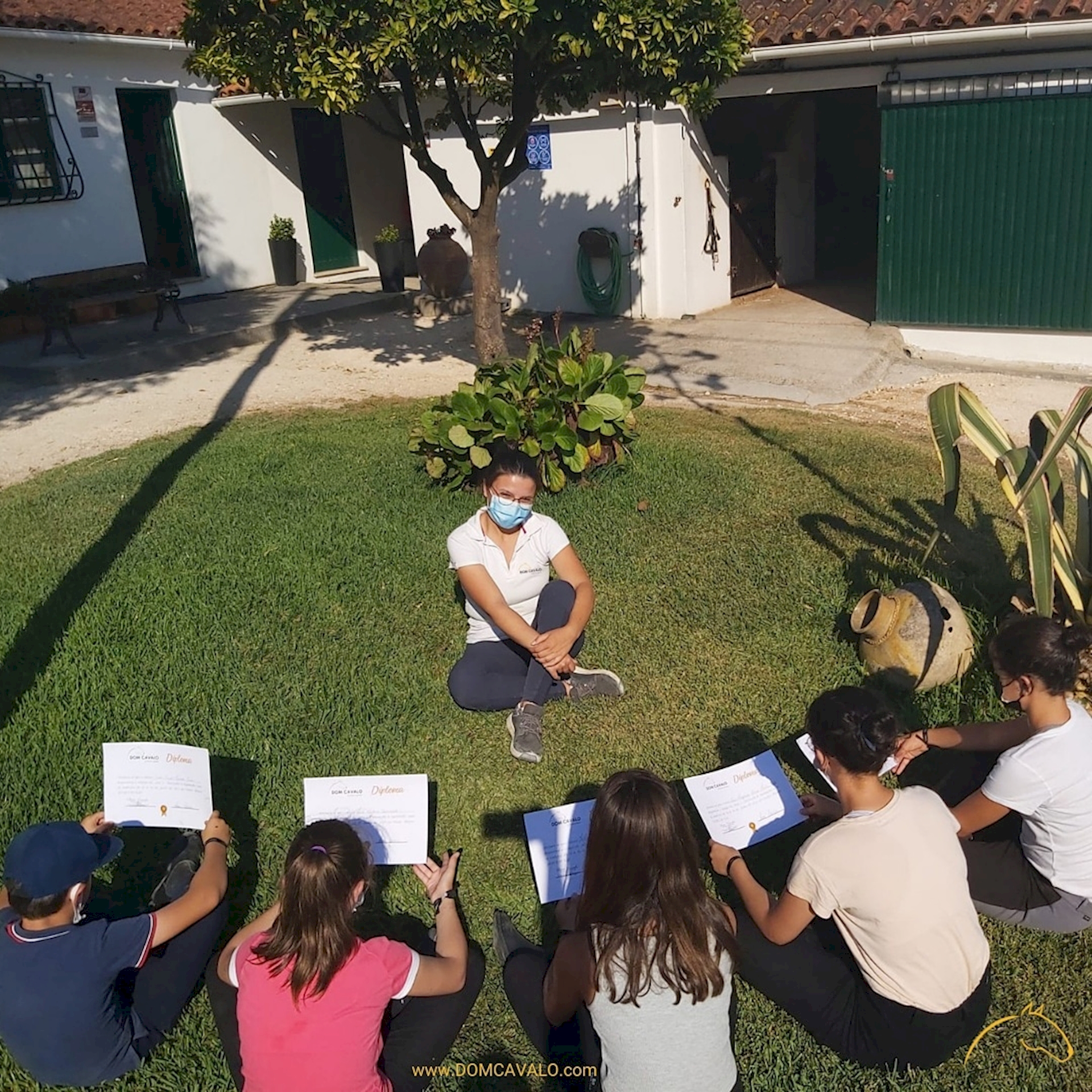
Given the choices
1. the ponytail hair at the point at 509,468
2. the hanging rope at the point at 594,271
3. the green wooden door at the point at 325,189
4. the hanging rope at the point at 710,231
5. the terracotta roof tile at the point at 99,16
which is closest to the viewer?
the ponytail hair at the point at 509,468

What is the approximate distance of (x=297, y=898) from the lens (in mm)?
2631

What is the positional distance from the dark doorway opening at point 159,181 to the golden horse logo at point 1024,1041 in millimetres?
14539

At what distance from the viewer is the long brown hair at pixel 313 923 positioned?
8.54 feet

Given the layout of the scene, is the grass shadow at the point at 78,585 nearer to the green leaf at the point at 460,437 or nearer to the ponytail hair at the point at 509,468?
the green leaf at the point at 460,437

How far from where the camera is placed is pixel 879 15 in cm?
1043

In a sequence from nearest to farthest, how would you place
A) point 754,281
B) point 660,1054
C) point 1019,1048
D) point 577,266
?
point 660,1054
point 1019,1048
point 577,266
point 754,281

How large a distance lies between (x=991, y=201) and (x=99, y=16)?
1095 centimetres

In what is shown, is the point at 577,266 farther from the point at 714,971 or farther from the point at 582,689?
the point at 714,971

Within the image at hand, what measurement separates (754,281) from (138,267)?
816cm

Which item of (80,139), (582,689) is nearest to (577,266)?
(80,139)

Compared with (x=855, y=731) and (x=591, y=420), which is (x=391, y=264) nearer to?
(x=591, y=420)

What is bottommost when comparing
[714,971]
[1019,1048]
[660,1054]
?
[1019,1048]

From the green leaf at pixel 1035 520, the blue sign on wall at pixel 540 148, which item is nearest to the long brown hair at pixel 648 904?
the green leaf at pixel 1035 520

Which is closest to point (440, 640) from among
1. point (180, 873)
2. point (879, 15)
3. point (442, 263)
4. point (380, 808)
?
point (380, 808)
